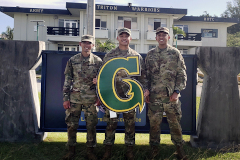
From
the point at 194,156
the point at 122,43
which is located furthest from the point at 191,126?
the point at 122,43

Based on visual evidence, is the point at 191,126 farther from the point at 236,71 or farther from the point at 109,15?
the point at 109,15

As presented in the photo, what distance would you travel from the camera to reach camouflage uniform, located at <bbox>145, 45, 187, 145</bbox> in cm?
351

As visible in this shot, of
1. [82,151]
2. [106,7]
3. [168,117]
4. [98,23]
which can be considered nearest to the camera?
[168,117]

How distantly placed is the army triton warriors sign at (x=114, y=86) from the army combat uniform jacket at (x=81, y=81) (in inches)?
7.0

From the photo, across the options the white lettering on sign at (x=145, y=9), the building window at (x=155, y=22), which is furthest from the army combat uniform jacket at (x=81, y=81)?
the building window at (x=155, y=22)

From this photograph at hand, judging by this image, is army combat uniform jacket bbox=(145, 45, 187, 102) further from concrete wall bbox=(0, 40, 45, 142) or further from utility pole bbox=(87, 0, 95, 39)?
utility pole bbox=(87, 0, 95, 39)

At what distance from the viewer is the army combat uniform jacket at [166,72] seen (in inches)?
137

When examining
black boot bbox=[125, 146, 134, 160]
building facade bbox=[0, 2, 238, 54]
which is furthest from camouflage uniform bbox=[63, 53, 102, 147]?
building facade bbox=[0, 2, 238, 54]

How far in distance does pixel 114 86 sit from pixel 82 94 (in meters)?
0.53

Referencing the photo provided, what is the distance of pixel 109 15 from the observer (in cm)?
2367

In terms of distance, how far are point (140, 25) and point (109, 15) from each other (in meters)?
3.58

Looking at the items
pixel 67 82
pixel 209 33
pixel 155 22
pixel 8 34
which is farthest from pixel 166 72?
pixel 8 34

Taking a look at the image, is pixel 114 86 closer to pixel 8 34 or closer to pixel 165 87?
pixel 165 87

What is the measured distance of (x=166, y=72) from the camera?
3.53m
